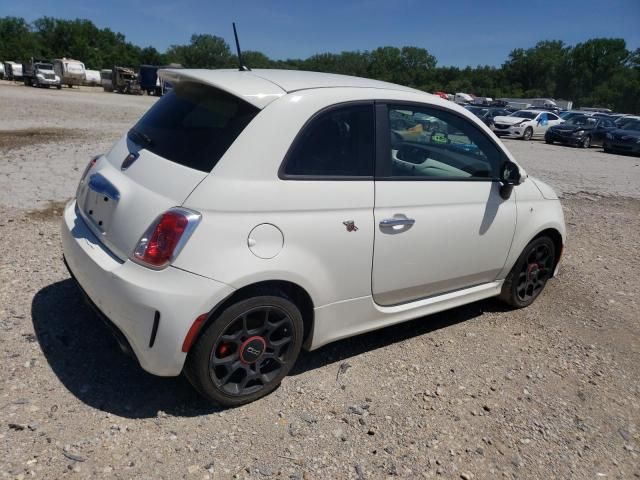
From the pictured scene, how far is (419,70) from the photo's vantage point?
397ft

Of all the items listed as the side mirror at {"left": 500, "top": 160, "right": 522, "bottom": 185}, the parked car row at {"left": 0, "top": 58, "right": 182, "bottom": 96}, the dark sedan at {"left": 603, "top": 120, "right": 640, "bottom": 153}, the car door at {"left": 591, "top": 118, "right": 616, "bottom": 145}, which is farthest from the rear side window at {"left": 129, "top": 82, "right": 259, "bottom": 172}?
the parked car row at {"left": 0, "top": 58, "right": 182, "bottom": 96}

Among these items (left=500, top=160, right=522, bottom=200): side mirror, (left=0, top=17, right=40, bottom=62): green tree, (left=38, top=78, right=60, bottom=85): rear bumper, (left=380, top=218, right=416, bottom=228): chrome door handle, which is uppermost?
(left=0, top=17, right=40, bottom=62): green tree

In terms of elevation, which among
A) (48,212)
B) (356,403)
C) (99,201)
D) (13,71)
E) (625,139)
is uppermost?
(13,71)

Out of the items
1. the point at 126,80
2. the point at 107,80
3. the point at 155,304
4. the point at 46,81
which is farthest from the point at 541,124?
the point at 107,80

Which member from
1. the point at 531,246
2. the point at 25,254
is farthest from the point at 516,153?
the point at 25,254

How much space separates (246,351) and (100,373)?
3.23 feet

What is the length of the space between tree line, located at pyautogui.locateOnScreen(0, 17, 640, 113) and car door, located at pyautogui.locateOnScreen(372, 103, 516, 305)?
281ft

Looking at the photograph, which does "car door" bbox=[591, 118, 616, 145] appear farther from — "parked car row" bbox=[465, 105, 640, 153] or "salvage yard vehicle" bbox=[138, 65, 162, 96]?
"salvage yard vehicle" bbox=[138, 65, 162, 96]

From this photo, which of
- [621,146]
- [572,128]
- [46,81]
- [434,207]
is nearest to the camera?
[434,207]

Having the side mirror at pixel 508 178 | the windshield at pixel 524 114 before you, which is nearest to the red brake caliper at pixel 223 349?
the side mirror at pixel 508 178

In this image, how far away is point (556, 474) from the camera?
264cm

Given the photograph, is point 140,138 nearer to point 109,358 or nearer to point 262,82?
point 262,82

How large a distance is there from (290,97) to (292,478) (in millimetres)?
1990

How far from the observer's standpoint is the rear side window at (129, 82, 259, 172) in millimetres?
2701
